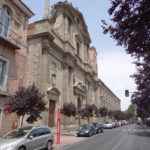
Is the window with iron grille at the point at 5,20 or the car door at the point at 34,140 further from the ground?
the window with iron grille at the point at 5,20

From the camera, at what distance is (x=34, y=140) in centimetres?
1310

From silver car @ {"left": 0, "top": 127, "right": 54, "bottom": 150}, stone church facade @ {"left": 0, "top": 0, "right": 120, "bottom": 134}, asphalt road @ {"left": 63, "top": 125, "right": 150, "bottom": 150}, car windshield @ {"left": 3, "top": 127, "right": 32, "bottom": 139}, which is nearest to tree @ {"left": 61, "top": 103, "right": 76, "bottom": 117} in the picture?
stone church facade @ {"left": 0, "top": 0, "right": 120, "bottom": 134}

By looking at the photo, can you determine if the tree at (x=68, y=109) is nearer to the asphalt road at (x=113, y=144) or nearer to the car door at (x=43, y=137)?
the asphalt road at (x=113, y=144)

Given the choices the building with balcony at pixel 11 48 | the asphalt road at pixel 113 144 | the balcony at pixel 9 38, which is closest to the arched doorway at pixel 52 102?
the asphalt road at pixel 113 144

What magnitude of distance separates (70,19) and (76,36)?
450 cm

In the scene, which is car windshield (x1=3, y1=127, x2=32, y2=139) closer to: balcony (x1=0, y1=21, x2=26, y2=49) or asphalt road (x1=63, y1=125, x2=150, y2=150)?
asphalt road (x1=63, y1=125, x2=150, y2=150)

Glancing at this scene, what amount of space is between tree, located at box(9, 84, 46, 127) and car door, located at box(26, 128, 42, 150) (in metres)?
5.33

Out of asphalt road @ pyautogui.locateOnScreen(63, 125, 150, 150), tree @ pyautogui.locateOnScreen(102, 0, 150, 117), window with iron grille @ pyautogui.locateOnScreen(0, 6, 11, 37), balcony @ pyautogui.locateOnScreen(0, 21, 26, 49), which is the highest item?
window with iron grille @ pyautogui.locateOnScreen(0, 6, 11, 37)

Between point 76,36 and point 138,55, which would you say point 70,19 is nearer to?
point 76,36

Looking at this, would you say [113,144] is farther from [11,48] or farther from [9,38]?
[9,38]

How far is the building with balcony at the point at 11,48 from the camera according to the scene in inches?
766

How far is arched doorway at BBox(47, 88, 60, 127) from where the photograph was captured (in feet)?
108

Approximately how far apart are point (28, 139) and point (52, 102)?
21.8m

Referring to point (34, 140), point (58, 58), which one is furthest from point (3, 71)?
point (58, 58)
